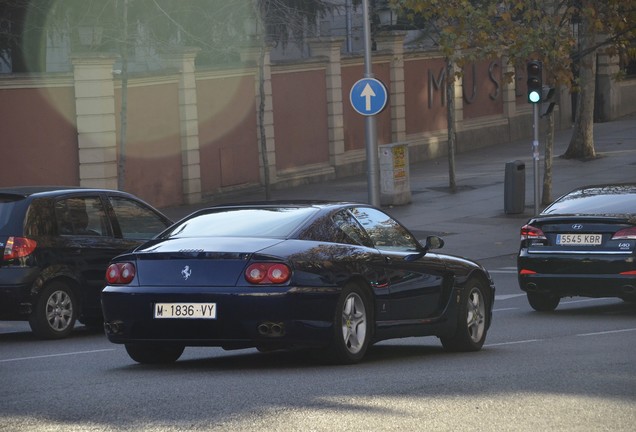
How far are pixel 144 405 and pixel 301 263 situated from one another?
2192 millimetres

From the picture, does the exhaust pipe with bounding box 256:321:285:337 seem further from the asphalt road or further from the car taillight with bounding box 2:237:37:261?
the car taillight with bounding box 2:237:37:261

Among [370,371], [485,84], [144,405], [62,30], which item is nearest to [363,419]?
[144,405]

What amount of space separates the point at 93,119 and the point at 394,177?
6.71m

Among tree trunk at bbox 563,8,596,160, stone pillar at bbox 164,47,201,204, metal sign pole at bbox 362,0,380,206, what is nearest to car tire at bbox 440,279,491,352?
metal sign pole at bbox 362,0,380,206

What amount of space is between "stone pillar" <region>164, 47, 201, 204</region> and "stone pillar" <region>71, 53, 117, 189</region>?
308cm

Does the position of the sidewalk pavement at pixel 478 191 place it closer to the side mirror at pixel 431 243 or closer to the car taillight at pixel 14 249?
the car taillight at pixel 14 249

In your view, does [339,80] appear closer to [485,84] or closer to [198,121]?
[198,121]

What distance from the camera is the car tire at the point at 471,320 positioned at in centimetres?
1162

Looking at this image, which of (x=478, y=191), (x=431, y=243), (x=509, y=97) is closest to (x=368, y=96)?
(x=478, y=191)

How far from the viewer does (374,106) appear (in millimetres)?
23688

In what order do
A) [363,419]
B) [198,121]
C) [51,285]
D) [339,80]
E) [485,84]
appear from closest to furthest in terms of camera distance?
[363,419] < [51,285] < [198,121] < [339,80] < [485,84]

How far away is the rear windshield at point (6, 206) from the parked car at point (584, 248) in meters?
5.65

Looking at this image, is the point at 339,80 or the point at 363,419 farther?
the point at 339,80

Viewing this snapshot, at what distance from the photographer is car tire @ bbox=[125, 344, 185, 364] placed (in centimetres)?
1050
